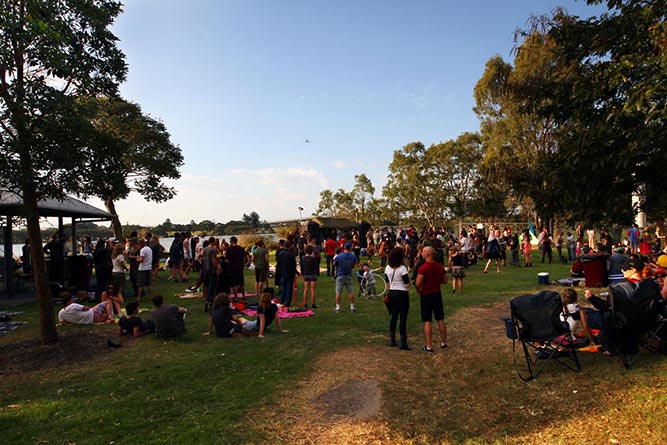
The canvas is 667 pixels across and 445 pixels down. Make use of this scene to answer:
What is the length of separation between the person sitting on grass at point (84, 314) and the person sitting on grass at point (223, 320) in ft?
10.7

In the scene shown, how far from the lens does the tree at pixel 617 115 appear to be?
4477mm

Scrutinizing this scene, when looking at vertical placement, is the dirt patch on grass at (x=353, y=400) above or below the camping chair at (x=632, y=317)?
below

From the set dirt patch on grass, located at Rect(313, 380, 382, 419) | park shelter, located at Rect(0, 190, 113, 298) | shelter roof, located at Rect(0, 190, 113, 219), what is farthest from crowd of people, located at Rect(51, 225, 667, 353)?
shelter roof, located at Rect(0, 190, 113, 219)

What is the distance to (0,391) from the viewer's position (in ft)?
18.2

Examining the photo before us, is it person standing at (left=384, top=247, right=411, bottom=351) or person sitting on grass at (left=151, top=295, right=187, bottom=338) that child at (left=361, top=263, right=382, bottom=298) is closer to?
person standing at (left=384, top=247, right=411, bottom=351)

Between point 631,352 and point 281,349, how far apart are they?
480 centimetres

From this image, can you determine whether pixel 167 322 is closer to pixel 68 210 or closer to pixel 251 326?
pixel 251 326

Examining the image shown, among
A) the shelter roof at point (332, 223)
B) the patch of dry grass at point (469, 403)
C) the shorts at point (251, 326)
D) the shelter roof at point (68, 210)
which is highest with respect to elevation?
the shelter roof at point (68, 210)

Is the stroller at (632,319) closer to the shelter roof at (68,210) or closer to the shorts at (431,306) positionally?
the shorts at (431,306)

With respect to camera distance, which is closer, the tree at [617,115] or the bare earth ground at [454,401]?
the bare earth ground at [454,401]

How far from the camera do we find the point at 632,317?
17.7ft

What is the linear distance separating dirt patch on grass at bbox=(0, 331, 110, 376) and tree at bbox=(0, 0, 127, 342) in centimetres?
205

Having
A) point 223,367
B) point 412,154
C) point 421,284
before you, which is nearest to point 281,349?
point 223,367

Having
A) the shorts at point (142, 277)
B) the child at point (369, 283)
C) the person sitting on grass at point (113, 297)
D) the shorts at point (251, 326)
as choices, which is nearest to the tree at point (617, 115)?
the shorts at point (251, 326)
